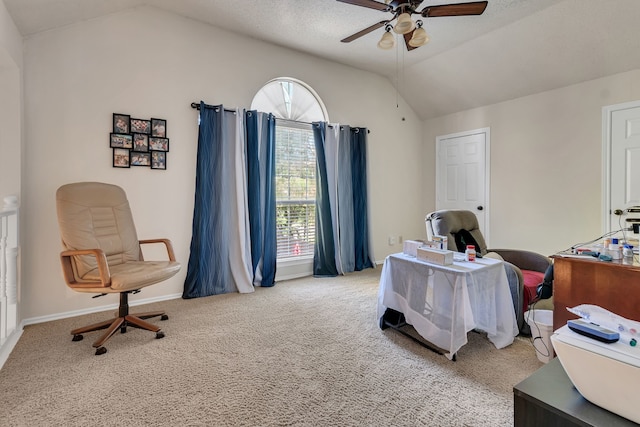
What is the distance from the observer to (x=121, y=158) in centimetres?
289

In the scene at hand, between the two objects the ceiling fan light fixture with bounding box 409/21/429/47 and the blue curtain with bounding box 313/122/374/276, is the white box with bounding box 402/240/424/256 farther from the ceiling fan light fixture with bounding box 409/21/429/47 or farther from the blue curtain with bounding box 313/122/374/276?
the blue curtain with bounding box 313/122/374/276

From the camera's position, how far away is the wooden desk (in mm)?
1478

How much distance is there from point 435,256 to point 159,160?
2713 millimetres

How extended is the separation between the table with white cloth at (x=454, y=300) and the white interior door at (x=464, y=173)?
2602mm

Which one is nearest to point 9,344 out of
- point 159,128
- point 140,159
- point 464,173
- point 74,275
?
point 74,275

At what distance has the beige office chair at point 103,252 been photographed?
2.10 meters

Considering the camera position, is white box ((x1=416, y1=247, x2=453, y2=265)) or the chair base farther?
the chair base

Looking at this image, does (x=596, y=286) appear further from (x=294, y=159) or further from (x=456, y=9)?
(x=294, y=159)

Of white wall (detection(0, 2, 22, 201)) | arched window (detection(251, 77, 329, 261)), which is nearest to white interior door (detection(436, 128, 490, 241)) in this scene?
arched window (detection(251, 77, 329, 261))

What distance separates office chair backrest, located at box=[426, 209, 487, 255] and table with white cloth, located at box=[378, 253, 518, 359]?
57 cm

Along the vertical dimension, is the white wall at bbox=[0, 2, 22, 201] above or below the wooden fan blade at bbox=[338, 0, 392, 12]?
below

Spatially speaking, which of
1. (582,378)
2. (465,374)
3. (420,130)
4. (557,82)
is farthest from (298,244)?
(557,82)

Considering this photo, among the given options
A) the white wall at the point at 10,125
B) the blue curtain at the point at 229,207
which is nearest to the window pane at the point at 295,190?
the blue curtain at the point at 229,207

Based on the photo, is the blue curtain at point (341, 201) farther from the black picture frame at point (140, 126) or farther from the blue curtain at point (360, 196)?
the black picture frame at point (140, 126)
